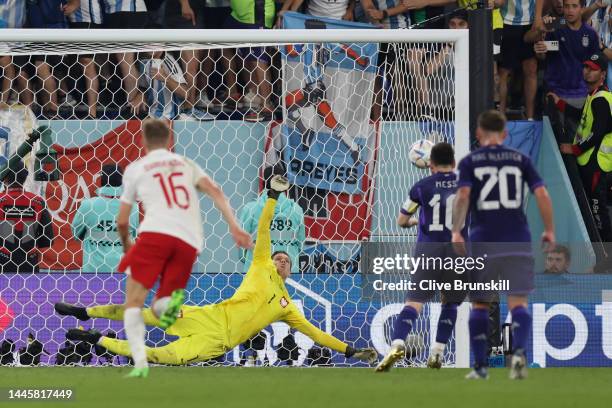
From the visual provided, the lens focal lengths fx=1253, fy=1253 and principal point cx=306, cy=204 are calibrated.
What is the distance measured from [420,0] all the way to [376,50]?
202 centimetres

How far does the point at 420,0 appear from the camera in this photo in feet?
47.4

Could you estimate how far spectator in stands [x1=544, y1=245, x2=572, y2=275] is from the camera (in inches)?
491

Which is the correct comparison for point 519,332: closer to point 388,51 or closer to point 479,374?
point 479,374

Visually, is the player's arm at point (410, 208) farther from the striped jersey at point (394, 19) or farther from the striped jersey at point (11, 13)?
the striped jersey at point (11, 13)

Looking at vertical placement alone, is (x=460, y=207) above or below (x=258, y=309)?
above

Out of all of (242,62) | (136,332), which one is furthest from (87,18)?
(136,332)

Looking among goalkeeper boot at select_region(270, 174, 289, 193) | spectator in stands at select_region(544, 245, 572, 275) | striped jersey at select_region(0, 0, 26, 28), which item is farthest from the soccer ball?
striped jersey at select_region(0, 0, 26, 28)

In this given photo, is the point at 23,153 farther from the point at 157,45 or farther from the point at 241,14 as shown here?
the point at 241,14

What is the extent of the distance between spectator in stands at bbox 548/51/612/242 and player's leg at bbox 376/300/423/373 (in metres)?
4.96

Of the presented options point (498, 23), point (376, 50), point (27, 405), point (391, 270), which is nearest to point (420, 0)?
point (498, 23)

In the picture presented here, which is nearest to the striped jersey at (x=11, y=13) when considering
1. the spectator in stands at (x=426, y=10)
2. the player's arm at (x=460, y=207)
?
the spectator in stands at (x=426, y=10)

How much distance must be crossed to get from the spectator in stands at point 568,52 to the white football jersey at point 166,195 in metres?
7.62

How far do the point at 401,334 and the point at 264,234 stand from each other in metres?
1.47

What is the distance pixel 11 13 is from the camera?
1384cm
